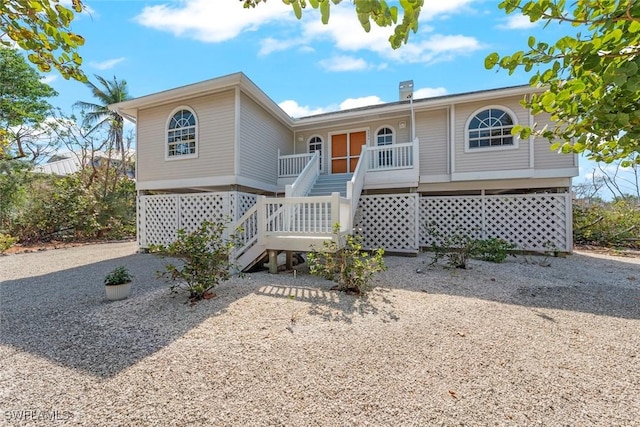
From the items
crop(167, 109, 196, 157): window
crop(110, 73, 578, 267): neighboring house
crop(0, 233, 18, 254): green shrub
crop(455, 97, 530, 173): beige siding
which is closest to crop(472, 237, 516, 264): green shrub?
crop(110, 73, 578, 267): neighboring house

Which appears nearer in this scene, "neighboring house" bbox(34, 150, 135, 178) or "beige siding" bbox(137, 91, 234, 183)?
"beige siding" bbox(137, 91, 234, 183)

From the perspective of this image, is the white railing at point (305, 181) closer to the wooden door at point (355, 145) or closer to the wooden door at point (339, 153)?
the wooden door at point (339, 153)

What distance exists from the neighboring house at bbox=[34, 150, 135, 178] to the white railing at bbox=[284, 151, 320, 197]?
504 inches

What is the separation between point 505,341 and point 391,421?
1.85 metres

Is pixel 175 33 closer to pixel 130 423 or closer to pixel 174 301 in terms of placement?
pixel 174 301

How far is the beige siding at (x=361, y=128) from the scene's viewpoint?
33.2 feet

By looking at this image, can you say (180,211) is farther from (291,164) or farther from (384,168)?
(384,168)

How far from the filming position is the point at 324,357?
2678mm

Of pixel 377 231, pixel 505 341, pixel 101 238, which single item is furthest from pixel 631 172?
pixel 101 238

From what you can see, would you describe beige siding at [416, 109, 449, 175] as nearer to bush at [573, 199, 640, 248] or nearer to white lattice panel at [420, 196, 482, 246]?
white lattice panel at [420, 196, 482, 246]

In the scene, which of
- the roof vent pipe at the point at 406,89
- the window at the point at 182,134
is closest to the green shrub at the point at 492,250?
the roof vent pipe at the point at 406,89

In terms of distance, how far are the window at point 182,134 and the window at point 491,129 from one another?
872cm

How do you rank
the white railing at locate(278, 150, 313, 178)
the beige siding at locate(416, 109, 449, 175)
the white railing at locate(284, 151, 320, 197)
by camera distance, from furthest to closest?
the white railing at locate(278, 150, 313, 178)
the beige siding at locate(416, 109, 449, 175)
the white railing at locate(284, 151, 320, 197)

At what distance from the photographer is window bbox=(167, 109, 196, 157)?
8.64m
